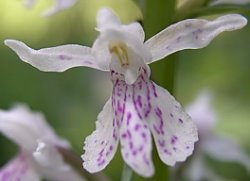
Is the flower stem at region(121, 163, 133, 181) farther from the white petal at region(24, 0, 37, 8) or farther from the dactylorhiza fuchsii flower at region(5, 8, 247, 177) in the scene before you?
the white petal at region(24, 0, 37, 8)

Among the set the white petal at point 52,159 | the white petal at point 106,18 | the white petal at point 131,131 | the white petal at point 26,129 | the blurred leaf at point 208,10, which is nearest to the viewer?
the white petal at point 131,131

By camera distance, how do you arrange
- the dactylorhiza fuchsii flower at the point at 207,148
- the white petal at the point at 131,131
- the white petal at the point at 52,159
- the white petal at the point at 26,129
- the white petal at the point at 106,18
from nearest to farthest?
the white petal at the point at 131,131 < the white petal at the point at 106,18 < the white petal at the point at 52,159 < the white petal at the point at 26,129 < the dactylorhiza fuchsii flower at the point at 207,148

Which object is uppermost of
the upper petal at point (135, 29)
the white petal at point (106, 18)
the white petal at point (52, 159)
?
the white petal at point (106, 18)

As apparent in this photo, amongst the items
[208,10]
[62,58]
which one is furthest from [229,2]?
[62,58]

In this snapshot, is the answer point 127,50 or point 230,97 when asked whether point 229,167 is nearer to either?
point 230,97

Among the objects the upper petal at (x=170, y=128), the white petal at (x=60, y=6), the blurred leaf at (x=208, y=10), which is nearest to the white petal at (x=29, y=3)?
the white petal at (x=60, y=6)

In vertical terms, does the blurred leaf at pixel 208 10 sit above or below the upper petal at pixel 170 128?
above

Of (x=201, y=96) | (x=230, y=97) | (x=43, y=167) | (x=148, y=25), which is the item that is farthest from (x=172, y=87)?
(x=230, y=97)

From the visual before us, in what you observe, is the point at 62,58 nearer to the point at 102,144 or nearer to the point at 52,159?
the point at 102,144

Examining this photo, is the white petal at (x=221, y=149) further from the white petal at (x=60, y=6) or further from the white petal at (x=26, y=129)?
the white petal at (x=60, y=6)
